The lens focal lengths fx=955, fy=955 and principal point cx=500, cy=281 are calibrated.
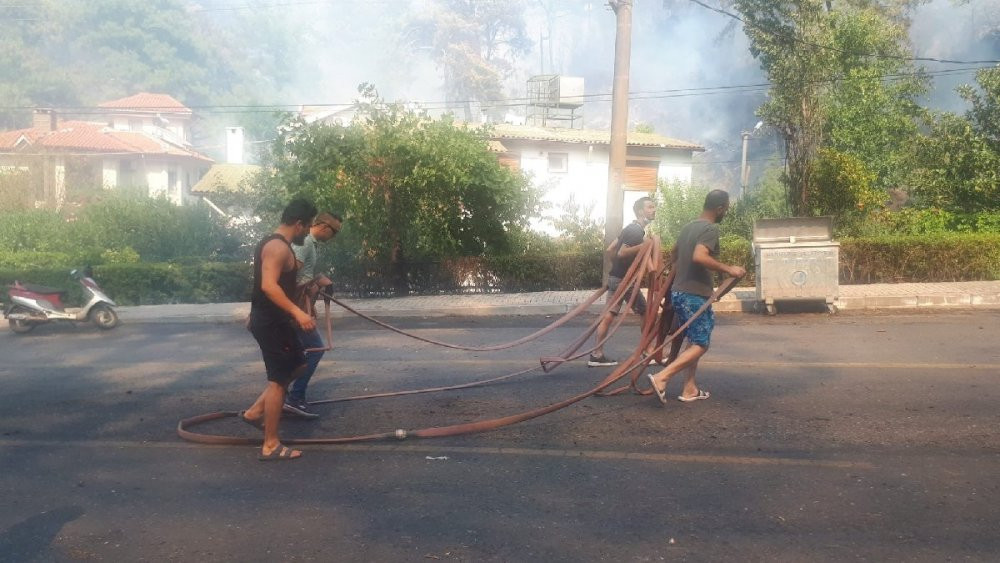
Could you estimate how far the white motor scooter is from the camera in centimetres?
1359

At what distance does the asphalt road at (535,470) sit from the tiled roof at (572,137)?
29067 mm

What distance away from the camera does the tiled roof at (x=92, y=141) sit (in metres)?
44.4

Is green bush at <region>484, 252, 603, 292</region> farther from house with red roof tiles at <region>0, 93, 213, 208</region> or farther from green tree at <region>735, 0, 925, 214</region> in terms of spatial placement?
house with red roof tiles at <region>0, 93, 213, 208</region>

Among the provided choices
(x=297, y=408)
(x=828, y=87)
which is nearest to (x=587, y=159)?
(x=828, y=87)

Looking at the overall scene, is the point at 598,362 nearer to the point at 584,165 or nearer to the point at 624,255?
the point at 624,255

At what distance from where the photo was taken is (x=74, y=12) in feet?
272

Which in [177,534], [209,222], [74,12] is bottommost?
[177,534]

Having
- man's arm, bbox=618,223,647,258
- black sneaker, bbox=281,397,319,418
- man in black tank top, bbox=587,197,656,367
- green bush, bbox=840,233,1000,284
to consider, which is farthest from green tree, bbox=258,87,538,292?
black sneaker, bbox=281,397,319,418

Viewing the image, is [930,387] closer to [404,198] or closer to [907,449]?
[907,449]

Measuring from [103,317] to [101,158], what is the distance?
36141 mm

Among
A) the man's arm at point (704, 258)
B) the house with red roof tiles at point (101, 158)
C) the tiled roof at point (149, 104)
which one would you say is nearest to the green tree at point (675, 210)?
the house with red roof tiles at point (101, 158)

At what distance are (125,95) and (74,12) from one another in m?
9.07

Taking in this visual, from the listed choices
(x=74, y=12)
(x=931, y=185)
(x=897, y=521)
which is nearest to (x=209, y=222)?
(x=931, y=185)

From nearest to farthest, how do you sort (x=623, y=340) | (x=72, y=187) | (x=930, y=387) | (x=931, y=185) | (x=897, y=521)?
1. (x=897, y=521)
2. (x=930, y=387)
3. (x=623, y=340)
4. (x=931, y=185)
5. (x=72, y=187)
